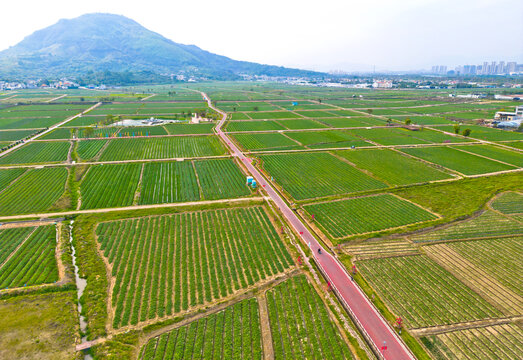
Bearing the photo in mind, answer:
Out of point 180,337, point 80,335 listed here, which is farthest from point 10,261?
point 180,337

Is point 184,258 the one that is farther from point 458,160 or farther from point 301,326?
point 458,160

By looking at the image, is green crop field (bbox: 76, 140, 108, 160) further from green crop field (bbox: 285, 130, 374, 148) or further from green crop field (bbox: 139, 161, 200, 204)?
green crop field (bbox: 285, 130, 374, 148)

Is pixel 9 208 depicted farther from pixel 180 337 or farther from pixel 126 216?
pixel 180 337

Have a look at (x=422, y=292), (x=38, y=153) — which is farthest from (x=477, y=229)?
(x=38, y=153)

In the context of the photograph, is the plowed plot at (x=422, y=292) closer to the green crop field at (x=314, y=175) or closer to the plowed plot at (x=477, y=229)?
the plowed plot at (x=477, y=229)

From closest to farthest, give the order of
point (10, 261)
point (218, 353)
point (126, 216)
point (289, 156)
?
point (218, 353) → point (10, 261) → point (126, 216) → point (289, 156)

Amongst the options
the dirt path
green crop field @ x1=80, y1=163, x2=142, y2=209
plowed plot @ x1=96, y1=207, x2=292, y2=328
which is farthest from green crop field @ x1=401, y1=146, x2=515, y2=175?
green crop field @ x1=80, y1=163, x2=142, y2=209
